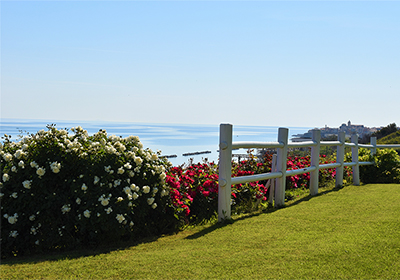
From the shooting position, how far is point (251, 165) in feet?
31.0

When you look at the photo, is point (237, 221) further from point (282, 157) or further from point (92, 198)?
point (92, 198)

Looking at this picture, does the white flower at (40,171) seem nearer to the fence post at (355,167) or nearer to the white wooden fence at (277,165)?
the white wooden fence at (277,165)

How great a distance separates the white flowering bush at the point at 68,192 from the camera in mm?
4797

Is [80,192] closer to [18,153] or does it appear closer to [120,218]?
[120,218]

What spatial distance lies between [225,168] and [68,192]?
95.1 inches

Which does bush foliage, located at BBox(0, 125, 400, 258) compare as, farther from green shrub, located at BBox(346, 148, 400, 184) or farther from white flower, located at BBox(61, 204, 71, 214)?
green shrub, located at BBox(346, 148, 400, 184)

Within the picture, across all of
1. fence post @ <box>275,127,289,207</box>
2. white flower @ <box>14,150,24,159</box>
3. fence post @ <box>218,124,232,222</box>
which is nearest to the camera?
white flower @ <box>14,150,24,159</box>

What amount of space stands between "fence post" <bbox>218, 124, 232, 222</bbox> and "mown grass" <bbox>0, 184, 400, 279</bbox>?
28 centimetres

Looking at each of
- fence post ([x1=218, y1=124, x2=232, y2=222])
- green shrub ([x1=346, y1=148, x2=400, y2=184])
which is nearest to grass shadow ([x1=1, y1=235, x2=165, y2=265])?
fence post ([x1=218, y1=124, x2=232, y2=222])

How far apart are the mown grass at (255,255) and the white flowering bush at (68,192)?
36cm

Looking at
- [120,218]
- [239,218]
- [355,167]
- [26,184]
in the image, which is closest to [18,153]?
[26,184]

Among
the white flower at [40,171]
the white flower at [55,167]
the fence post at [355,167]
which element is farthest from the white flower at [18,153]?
the fence post at [355,167]

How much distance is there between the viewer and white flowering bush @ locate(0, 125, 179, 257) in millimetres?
4797

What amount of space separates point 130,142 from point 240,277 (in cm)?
289
